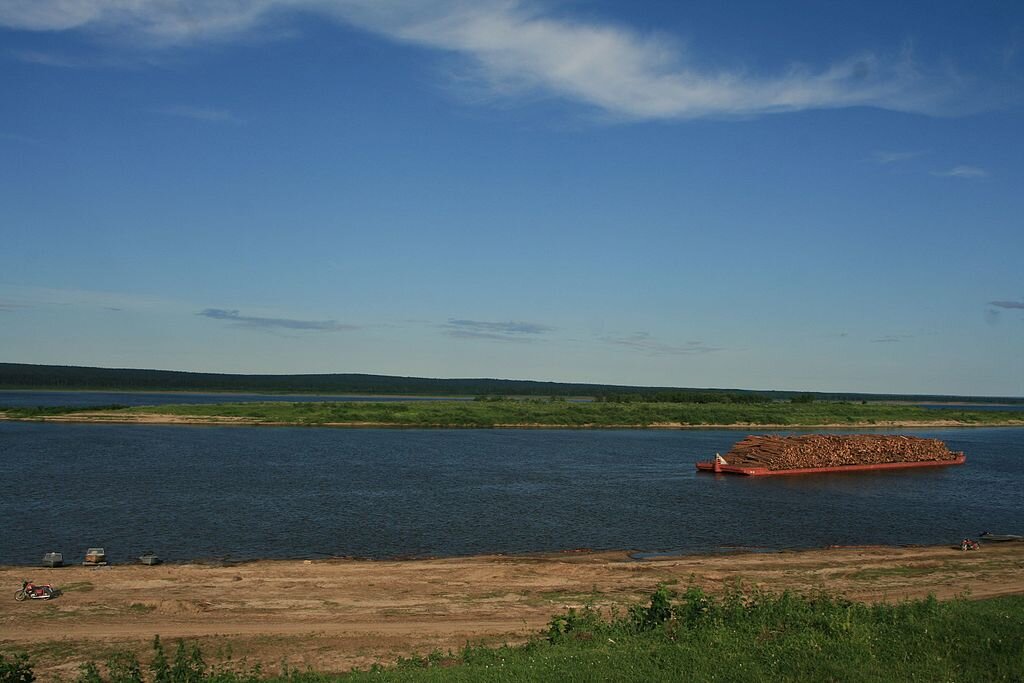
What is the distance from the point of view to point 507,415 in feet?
403

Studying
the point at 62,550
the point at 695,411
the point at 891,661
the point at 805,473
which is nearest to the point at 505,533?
the point at 62,550

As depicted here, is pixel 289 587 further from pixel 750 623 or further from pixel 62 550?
pixel 750 623

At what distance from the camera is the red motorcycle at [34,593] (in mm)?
22797

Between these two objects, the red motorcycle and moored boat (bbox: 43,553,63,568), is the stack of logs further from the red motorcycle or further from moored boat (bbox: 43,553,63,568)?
the red motorcycle

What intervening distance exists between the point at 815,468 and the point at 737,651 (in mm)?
55788

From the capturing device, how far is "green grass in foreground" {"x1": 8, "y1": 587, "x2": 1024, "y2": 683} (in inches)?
531

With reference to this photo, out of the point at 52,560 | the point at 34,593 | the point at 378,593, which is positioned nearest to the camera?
the point at 34,593

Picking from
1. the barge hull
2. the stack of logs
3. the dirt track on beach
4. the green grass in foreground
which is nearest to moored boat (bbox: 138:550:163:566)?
the dirt track on beach

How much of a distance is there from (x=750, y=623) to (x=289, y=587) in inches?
563

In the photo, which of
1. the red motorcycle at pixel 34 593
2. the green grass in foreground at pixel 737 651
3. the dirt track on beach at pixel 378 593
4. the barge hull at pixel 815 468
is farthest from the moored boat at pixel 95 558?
the barge hull at pixel 815 468

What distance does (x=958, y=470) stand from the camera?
2709 inches

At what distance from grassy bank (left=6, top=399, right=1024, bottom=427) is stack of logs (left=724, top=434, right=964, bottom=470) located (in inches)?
1878

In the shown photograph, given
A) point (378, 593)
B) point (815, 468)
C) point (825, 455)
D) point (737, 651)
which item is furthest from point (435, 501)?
point (825, 455)

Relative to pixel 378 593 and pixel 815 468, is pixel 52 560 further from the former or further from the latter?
pixel 815 468
